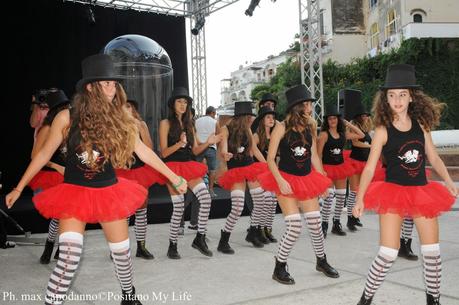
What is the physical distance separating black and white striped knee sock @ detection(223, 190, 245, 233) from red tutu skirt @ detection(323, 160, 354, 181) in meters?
1.73

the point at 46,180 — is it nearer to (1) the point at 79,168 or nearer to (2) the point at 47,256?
(2) the point at 47,256

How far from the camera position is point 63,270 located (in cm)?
313

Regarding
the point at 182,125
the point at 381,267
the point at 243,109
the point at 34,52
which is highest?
the point at 34,52

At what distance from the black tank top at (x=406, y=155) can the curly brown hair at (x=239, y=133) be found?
3.01 meters

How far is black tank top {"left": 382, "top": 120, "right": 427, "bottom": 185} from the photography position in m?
3.65

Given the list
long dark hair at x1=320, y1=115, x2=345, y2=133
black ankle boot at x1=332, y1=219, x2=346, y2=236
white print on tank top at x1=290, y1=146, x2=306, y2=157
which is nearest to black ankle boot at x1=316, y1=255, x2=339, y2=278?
white print on tank top at x1=290, y1=146, x2=306, y2=157

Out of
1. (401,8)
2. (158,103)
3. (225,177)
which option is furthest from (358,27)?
(225,177)

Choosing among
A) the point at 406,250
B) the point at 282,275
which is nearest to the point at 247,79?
the point at 406,250

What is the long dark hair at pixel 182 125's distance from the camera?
239 inches

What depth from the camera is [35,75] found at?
11.7 meters

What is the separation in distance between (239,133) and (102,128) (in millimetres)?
3314

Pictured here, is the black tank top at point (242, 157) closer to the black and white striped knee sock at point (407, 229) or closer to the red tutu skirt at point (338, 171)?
the red tutu skirt at point (338, 171)

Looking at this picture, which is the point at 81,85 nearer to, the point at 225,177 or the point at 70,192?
the point at 70,192

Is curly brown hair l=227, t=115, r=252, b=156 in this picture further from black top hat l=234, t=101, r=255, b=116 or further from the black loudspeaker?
the black loudspeaker
